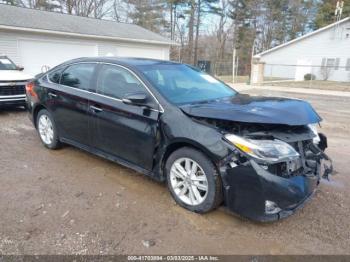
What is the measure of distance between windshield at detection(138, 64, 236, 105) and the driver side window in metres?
0.18

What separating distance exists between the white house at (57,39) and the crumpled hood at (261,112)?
1195 cm

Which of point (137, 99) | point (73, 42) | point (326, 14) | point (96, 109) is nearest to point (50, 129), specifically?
point (96, 109)

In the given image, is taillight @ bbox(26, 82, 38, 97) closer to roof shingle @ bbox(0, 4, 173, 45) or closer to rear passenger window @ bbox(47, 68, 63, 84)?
rear passenger window @ bbox(47, 68, 63, 84)

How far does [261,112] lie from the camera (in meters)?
2.98

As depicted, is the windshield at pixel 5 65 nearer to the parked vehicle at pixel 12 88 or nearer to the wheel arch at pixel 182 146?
the parked vehicle at pixel 12 88

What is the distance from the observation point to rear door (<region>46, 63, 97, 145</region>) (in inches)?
172

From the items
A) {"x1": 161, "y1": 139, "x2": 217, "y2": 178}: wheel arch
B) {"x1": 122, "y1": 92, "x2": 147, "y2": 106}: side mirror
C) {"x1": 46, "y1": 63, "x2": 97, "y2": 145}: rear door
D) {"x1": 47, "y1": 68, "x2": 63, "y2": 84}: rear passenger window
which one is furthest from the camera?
{"x1": 47, "y1": 68, "x2": 63, "y2": 84}: rear passenger window

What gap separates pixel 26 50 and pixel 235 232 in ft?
47.3

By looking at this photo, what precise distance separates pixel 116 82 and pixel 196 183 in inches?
68.3

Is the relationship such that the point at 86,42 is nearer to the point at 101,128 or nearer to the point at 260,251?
the point at 101,128

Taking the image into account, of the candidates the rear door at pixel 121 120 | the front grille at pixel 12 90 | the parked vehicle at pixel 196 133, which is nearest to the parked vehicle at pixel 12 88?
the front grille at pixel 12 90

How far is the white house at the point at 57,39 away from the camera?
14031 millimetres

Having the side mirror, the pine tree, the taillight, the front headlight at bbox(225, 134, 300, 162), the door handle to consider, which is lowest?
the front headlight at bbox(225, 134, 300, 162)

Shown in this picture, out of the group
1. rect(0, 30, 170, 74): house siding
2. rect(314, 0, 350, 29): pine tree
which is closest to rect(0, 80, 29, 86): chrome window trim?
rect(0, 30, 170, 74): house siding
